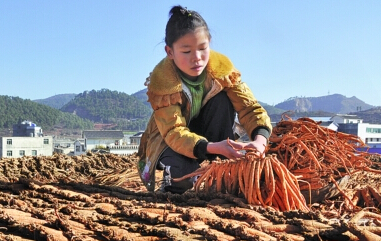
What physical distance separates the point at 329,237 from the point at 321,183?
3.09ft

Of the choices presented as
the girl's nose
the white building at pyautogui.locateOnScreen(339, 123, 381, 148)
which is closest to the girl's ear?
the girl's nose

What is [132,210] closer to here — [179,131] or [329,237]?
[329,237]

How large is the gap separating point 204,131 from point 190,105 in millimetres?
303

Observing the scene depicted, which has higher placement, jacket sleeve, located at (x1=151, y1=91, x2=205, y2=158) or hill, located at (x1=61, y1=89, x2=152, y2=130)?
hill, located at (x1=61, y1=89, x2=152, y2=130)

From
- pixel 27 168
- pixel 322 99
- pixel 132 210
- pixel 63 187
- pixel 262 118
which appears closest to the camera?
pixel 132 210

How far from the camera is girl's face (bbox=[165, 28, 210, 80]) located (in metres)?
2.96

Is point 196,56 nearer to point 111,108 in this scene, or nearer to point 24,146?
point 24,146

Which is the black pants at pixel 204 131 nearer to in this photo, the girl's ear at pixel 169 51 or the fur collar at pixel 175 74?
the fur collar at pixel 175 74

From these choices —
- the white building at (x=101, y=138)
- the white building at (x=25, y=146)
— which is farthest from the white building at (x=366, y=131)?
the white building at (x=25, y=146)

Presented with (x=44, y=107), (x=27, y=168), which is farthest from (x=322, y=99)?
(x=27, y=168)

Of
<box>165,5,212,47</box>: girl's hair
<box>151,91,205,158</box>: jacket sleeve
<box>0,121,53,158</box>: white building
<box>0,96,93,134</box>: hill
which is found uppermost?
<box>0,96,93,134</box>: hill

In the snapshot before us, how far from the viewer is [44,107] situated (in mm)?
106375

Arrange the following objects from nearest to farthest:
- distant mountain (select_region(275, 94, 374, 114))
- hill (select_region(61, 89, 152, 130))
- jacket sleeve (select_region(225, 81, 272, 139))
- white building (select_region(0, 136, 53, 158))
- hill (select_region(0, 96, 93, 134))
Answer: jacket sleeve (select_region(225, 81, 272, 139)) → white building (select_region(0, 136, 53, 158)) → hill (select_region(0, 96, 93, 134)) → hill (select_region(61, 89, 152, 130)) → distant mountain (select_region(275, 94, 374, 114))

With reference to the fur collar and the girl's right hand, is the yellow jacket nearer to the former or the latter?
the fur collar
